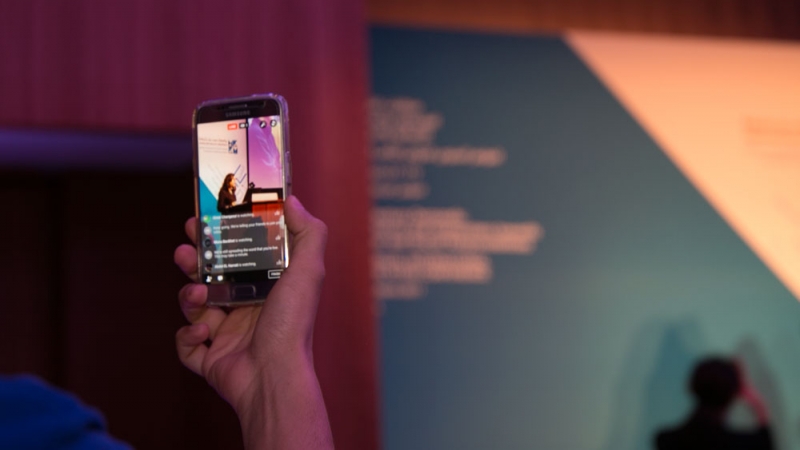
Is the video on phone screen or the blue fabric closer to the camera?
the blue fabric

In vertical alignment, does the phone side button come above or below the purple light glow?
below

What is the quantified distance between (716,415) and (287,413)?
1819mm

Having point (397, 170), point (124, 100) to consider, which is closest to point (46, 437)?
point (124, 100)

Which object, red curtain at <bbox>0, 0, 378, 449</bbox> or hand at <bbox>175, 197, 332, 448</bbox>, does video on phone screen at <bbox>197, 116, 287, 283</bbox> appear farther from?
red curtain at <bbox>0, 0, 378, 449</bbox>

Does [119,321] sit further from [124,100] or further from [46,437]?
[46,437]

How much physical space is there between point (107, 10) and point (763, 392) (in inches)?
78.0

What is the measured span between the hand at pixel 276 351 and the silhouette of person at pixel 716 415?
65.8 inches

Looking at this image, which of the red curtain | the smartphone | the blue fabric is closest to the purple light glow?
the red curtain

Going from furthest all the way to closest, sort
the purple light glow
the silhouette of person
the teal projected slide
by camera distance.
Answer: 1. the silhouette of person
2. the teal projected slide
3. the purple light glow

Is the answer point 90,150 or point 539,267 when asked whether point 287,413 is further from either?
point 539,267

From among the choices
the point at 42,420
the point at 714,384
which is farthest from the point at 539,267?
the point at 42,420

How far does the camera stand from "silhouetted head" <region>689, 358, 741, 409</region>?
2375 mm

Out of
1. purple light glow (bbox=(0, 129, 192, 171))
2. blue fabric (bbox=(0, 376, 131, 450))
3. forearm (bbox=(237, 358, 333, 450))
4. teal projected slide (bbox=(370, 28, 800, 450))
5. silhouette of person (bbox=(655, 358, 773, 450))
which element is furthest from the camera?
silhouette of person (bbox=(655, 358, 773, 450))

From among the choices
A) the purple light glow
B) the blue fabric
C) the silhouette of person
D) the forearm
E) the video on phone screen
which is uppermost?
the purple light glow
